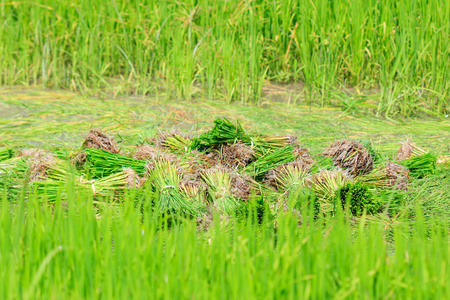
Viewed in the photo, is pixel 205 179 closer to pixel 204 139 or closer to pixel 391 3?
pixel 204 139

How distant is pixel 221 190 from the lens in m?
2.84

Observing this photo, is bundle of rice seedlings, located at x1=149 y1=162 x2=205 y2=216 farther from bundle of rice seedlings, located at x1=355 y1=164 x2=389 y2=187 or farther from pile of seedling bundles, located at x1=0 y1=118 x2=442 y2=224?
bundle of rice seedlings, located at x1=355 y1=164 x2=389 y2=187

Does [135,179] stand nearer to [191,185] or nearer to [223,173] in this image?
[191,185]

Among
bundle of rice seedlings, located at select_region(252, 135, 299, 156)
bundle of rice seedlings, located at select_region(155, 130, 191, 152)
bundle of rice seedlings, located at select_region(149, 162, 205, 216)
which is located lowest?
bundle of rice seedlings, located at select_region(149, 162, 205, 216)

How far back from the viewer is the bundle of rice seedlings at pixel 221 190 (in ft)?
9.07

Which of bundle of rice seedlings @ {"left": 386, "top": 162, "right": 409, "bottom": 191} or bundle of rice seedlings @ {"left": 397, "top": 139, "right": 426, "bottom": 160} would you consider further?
bundle of rice seedlings @ {"left": 397, "top": 139, "right": 426, "bottom": 160}

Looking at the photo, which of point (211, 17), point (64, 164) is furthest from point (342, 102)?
point (64, 164)

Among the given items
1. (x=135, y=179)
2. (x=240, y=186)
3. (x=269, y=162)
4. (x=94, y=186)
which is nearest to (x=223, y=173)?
(x=240, y=186)

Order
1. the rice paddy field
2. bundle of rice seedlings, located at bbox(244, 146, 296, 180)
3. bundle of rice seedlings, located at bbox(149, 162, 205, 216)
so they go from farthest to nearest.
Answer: bundle of rice seedlings, located at bbox(244, 146, 296, 180), bundle of rice seedlings, located at bbox(149, 162, 205, 216), the rice paddy field

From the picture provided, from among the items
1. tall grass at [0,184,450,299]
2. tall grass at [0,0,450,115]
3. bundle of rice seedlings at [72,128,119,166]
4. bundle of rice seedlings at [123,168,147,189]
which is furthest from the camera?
tall grass at [0,0,450,115]

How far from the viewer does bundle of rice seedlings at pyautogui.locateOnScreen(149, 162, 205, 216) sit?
2697 mm

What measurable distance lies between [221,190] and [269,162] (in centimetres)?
45

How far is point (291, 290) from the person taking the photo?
1.61 metres

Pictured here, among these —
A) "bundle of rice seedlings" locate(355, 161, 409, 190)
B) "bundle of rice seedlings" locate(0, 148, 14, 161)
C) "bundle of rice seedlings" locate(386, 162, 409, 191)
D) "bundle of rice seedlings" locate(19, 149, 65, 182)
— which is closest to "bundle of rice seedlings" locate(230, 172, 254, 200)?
"bundle of rice seedlings" locate(355, 161, 409, 190)
